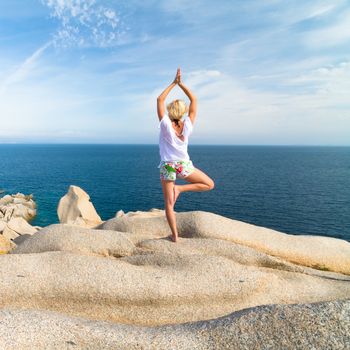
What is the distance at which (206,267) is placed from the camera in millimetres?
10539

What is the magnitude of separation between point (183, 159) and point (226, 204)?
48.4 metres

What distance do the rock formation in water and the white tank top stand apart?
419cm

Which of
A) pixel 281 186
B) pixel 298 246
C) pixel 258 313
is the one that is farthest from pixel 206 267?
pixel 281 186

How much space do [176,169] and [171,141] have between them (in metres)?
0.92

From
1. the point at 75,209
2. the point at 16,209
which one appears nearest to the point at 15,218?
the point at 75,209

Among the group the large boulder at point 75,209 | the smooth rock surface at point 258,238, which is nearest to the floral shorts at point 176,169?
the smooth rock surface at point 258,238

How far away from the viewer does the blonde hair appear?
8.74 m

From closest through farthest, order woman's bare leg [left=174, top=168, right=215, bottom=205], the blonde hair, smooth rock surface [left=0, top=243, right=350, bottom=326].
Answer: the blonde hair
smooth rock surface [left=0, top=243, right=350, bottom=326]
woman's bare leg [left=174, top=168, right=215, bottom=205]

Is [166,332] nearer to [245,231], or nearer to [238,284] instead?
[238,284]

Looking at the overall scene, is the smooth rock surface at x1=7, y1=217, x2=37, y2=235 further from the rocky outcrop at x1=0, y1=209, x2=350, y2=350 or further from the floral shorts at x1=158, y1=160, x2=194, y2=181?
the floral shorts at x1=158, y1=160, x2=194, y2=181

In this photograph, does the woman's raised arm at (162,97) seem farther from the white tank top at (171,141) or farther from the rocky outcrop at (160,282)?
the rocky outcrop at (160,282)

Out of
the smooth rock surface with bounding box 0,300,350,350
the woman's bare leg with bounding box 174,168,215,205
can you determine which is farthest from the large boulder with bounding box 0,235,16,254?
the woman's bare leg with bounding box 174,168,215,205

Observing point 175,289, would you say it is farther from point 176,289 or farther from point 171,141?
point 171,141

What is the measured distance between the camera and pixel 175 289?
9.43 metres
